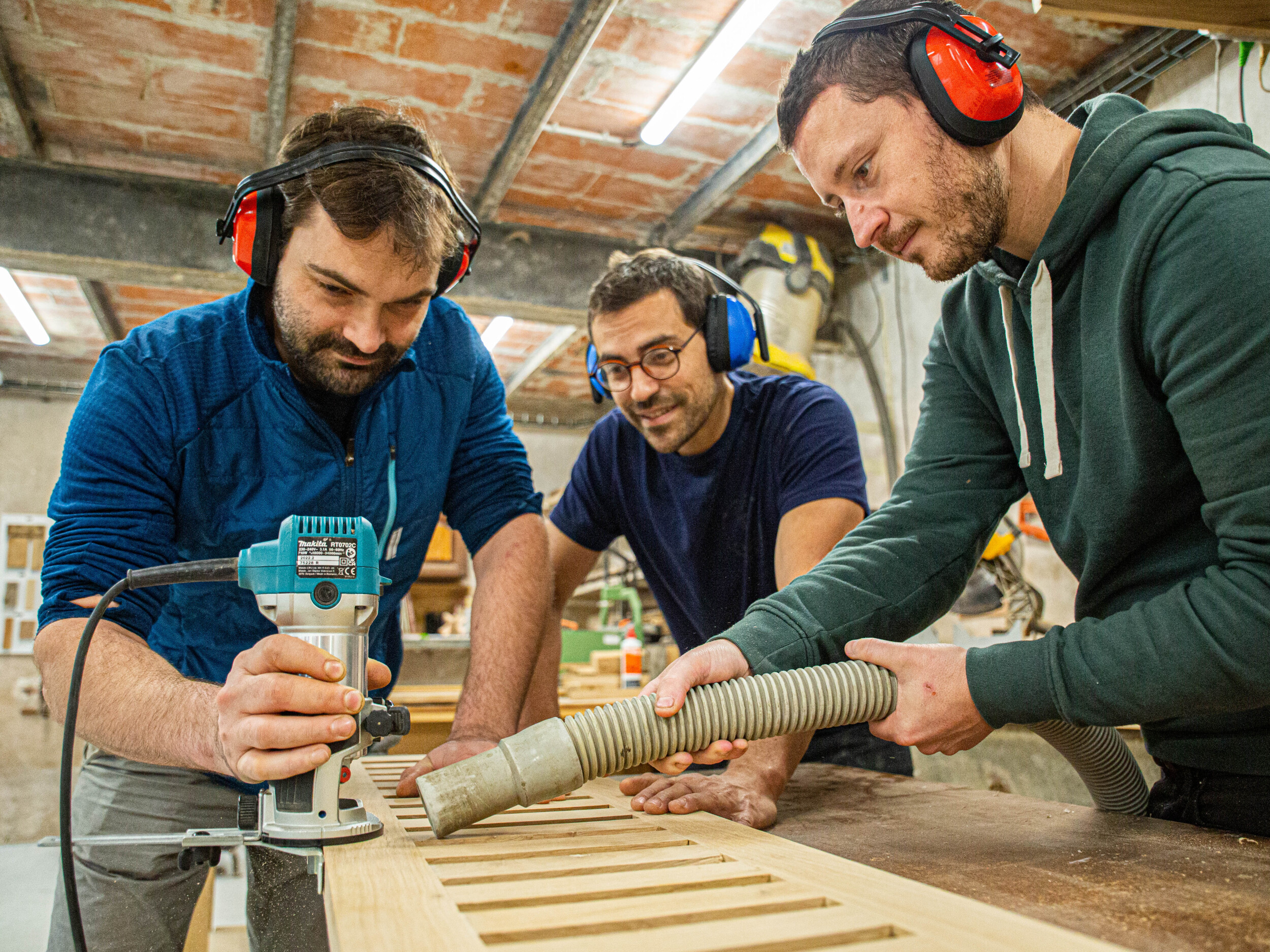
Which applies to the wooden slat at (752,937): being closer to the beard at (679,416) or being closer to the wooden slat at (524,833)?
the wooden slat at (524,833)

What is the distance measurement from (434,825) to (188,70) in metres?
4.04

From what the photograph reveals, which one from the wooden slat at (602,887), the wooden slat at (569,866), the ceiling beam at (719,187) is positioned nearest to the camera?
the wooden slat at (602,887)

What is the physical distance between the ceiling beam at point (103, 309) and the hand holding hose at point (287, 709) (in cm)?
578

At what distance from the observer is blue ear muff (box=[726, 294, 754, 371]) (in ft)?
7.52

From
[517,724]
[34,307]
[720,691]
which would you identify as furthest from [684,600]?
[34,307]

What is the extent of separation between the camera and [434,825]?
1.12m

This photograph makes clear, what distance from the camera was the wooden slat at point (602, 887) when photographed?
32.4 inches

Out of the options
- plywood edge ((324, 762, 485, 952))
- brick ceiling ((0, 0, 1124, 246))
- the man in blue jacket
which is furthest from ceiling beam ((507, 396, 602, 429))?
plywood edge ((324, 762, 485, 952))

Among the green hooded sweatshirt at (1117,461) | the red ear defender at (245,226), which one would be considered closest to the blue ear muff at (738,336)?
the green hooded sweatshirt at (1117,461)

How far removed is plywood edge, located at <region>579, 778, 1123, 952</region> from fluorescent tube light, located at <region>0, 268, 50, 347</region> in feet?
21.1

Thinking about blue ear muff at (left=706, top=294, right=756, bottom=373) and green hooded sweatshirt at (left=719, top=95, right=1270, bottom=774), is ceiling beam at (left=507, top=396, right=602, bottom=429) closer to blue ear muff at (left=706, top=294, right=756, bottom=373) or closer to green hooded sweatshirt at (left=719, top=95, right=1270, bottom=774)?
blue ear muff at (left=706, top=294, right=756, bottom=373)

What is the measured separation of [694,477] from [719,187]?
10.2 feet

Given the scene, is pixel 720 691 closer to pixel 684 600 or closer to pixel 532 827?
pixel 532 827

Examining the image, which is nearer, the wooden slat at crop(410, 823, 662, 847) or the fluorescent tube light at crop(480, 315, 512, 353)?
the wooden slat at crop(410, 823, 662, 847)
